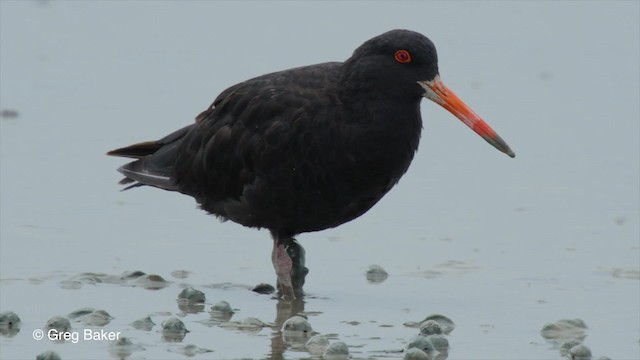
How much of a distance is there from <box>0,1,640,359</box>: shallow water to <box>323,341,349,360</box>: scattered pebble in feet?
0.55

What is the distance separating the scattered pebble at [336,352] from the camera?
26.3ft

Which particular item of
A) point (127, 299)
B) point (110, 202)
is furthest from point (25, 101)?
point (127, 299)

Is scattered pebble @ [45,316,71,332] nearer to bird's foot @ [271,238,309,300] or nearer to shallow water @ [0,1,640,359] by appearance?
shallow water @ [0,1,640,359]

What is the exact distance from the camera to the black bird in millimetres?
9070

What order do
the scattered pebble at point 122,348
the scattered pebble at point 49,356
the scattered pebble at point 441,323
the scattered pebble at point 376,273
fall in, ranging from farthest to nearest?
1. the scattered pebble at point 376,273
2. the scattered pebble at point 441,323
3. the scattered pebble at point 122,348
4. the scattered pebble at point 49,356

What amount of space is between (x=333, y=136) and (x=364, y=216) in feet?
7.27

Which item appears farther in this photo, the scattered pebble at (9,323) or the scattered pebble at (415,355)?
the scattered pebble at (9,323)

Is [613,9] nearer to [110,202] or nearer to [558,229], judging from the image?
[558,229]

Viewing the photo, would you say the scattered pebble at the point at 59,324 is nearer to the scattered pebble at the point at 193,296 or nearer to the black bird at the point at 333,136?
the scattered pebble at the point at 193,296

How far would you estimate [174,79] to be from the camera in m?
14.4

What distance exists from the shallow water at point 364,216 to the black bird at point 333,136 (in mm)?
553

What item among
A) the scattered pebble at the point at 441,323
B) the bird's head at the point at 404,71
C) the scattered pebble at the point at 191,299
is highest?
the bird's head at the point at 404,71

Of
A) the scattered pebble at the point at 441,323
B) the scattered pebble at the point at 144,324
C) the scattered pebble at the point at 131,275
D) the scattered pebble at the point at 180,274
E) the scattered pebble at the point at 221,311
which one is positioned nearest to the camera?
the scattered pebble at the point at 144,324

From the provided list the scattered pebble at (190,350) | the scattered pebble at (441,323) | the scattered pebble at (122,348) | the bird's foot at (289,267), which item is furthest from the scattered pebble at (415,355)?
the bird's foot at (289,267)
